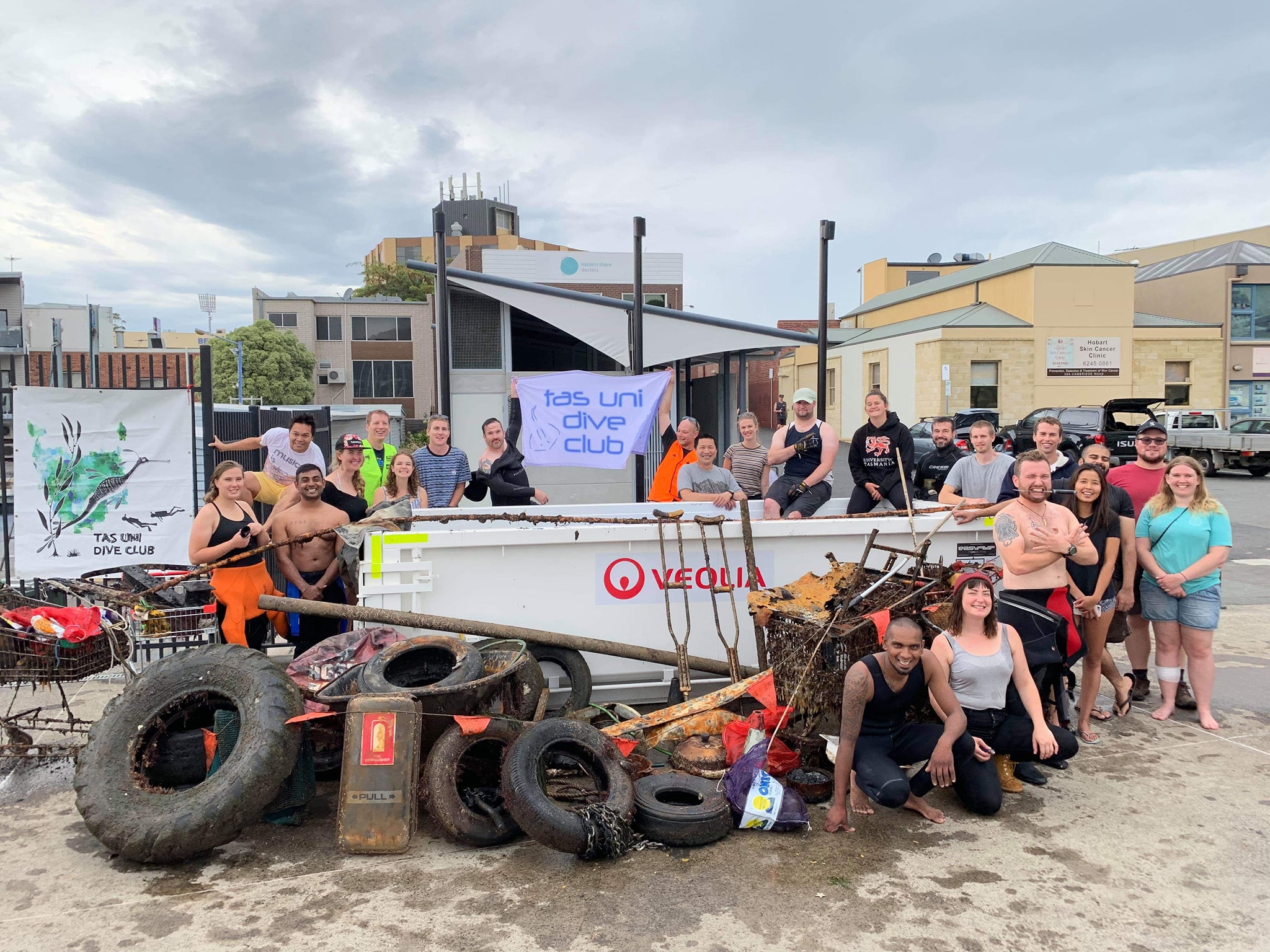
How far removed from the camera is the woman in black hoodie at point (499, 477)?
820cm

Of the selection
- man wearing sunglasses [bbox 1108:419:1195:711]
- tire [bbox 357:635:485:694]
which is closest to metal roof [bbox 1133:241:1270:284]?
man wearing sunglasses [bbox 1108:419:1195:711]

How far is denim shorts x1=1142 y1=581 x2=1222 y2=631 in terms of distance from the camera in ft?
20.2

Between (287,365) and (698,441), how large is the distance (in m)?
52.1

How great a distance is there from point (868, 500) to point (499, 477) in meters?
3.32

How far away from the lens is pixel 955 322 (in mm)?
39406

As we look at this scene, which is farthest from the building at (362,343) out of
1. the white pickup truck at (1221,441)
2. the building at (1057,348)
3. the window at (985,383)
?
the white pickup truck at (1221,441)

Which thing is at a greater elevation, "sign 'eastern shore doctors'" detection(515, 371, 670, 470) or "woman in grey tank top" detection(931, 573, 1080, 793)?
"sign 'eastern shore doctors'" detection(515, 371, 670, 470)

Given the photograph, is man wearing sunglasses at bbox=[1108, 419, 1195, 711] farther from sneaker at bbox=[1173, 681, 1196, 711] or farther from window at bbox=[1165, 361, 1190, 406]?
window at bbox=[1165, 361, 1190, 406]

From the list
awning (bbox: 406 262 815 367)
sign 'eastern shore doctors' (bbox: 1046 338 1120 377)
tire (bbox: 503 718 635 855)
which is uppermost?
sign 'eastern shore doctors' (bbox: 1046 338 1120 377)

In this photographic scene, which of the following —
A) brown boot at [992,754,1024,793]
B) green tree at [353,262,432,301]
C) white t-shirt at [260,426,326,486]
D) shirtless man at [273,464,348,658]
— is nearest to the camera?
brown boot at [992,754,1024,793]

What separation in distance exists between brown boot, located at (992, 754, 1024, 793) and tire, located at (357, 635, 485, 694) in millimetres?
2984

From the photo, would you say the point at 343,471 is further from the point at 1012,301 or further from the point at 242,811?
the point at 1012,301

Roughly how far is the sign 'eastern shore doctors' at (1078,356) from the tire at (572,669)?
124ft

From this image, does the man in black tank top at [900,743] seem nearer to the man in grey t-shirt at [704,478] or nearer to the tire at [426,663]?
the tire at [426,663]
